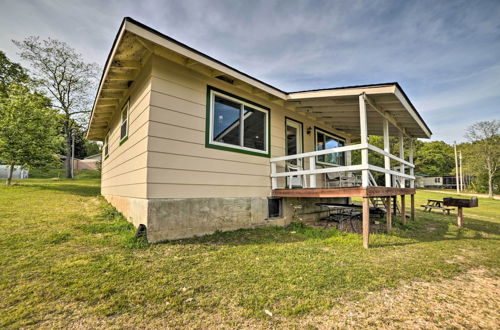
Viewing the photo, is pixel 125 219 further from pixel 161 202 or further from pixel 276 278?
pixel 276 278

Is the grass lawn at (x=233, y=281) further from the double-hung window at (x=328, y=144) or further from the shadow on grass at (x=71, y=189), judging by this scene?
the shadow on grass at (x=71, y=189)

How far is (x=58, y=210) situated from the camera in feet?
22.1

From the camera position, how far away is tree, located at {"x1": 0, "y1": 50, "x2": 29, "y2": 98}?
22.4 metres

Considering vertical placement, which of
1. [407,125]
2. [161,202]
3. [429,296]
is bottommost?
[429,296]

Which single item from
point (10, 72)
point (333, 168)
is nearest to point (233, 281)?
point (333, 168)

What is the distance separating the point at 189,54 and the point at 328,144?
7.26 metres

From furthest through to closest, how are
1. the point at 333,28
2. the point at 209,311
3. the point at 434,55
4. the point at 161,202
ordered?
the point at 434,55 < the point at 333,28 < the point at 161,202 < the point at 209,311

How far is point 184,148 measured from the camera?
483cm

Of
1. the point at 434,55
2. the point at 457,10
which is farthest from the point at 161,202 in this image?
the point at 434,55

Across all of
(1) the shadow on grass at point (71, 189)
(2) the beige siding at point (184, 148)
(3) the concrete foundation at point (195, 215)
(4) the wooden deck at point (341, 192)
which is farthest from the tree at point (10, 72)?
(4) the wooden deck at point (341, 192)

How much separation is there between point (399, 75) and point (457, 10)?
15.4ft

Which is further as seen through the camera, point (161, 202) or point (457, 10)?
point (457, 10)

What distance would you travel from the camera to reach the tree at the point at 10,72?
882 inches

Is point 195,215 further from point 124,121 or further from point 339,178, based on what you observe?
point 339,178
